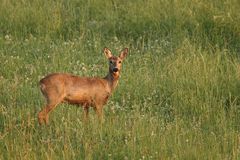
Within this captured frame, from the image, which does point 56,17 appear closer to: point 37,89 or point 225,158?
point 37,89

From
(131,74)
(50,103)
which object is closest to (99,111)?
(50,103)

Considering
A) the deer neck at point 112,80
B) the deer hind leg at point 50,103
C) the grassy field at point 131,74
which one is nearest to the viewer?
the grassy field at point 131,74

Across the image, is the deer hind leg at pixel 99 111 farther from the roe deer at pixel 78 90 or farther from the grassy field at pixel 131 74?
the grassy field at pixel 131 74

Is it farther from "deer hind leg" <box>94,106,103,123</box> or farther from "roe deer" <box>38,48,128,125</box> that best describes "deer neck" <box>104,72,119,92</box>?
"deer hind leg" <box>94,106,103,123</box>

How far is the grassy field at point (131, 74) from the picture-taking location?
764 cm

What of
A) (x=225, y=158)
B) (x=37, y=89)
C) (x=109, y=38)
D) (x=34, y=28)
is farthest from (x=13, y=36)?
(x=225, y=158)

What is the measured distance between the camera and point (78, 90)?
9336 mm

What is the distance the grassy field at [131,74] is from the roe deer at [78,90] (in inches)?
5.6

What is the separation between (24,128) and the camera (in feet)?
26.2

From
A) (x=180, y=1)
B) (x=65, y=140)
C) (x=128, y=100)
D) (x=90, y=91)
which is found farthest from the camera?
(x=180, y=1)

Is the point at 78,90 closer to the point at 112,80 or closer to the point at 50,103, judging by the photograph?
the point at 50,103

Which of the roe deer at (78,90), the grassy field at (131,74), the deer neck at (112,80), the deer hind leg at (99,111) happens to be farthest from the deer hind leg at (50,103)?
the deer neck at (112,80)

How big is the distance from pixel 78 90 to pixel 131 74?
75.6 inches

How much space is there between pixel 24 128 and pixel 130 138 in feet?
4.07
